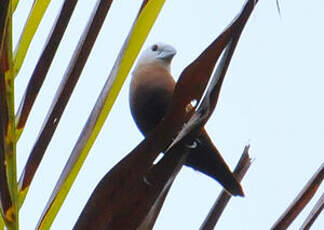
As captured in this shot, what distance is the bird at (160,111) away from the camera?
1.16 m

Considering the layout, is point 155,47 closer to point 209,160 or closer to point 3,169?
point 209,160

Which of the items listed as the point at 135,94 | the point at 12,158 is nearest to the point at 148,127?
the point at 135,94

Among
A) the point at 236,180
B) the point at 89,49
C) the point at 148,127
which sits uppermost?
the point at 89,49

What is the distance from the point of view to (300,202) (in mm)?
806

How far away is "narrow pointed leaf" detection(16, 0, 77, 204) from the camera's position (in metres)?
0.76

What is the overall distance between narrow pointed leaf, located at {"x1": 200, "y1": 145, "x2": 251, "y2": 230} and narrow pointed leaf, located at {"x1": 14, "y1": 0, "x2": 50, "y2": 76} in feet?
1.13

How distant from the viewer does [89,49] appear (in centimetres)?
86

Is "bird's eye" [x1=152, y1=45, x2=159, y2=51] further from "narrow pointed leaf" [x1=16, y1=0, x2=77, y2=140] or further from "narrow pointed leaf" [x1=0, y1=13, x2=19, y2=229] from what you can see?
"narrow pointed leaf" [x1=0, y1=13, x2=19, y2=229]

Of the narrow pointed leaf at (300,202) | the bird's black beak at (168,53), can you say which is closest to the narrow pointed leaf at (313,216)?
the narrow pointed leaf at (300,202)

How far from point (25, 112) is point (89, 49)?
5.0 inches

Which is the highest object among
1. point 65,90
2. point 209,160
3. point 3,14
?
point 3,14

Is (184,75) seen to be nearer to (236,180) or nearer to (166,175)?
(166,175)

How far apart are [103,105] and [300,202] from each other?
11.4 inches

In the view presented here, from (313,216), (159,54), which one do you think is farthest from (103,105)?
(159,54)
